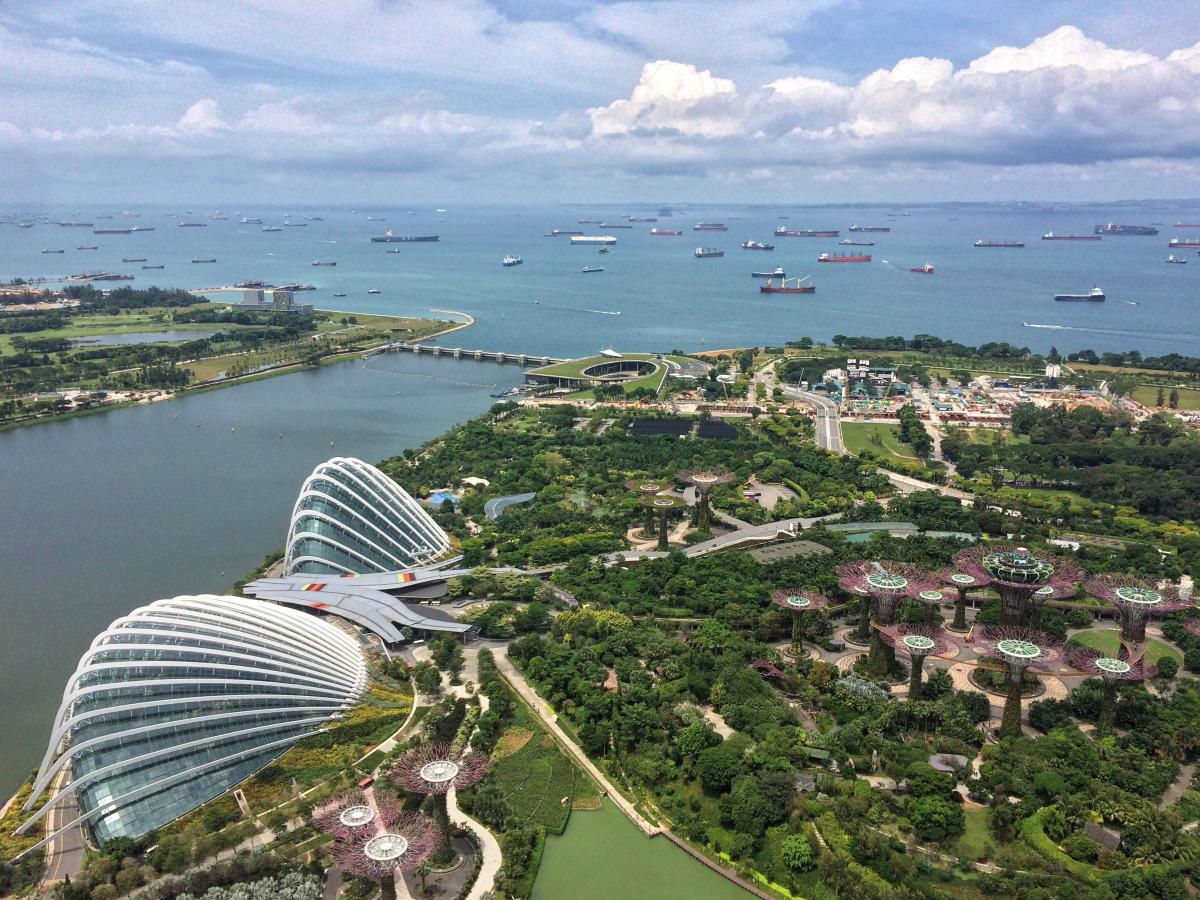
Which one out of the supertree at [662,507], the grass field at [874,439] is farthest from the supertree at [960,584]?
the grass field at [874,439]

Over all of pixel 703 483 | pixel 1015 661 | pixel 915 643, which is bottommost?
pixel 1015 661

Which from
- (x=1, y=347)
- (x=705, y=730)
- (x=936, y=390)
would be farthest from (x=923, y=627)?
(x=1, y=347)

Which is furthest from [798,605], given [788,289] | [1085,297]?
[1085,297]

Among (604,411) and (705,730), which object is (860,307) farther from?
(705,730)

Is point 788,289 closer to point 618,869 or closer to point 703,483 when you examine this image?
point 703,483

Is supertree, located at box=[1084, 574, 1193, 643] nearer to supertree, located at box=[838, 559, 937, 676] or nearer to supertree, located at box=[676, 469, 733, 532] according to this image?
supertree, located at box=[838, 559, 937, 676]

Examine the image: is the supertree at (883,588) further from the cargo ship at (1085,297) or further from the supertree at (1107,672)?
the cargo ship at (1085,297)
